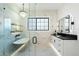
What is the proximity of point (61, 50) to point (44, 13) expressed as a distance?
43.2 inches

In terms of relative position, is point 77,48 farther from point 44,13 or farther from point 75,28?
point 44,13

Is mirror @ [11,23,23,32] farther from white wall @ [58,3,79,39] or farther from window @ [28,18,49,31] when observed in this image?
white wall @ [58,3,79,39]

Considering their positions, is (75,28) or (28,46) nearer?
(28,46)

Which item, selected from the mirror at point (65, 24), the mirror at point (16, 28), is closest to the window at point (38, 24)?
the mirror at point (16, 28)

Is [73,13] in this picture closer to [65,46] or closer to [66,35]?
[66,35]

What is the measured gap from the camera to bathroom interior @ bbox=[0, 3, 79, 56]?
3.47 meters

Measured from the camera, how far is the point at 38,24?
356cm

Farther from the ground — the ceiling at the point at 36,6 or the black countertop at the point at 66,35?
the ceiling at the point at 36,6

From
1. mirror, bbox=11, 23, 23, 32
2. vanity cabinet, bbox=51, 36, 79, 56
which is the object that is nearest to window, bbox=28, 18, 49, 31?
mirror, bbox=11, 23, 23, 32

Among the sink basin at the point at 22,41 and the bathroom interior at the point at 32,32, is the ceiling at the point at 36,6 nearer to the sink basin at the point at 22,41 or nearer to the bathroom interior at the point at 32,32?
the bathroom interior at the point at 32,32

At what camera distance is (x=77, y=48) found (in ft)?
11.3

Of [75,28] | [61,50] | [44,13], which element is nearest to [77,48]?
[61,50]

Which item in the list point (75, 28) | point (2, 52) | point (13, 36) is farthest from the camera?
point (75, 28)

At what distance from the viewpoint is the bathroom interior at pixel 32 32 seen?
347 centimetres
